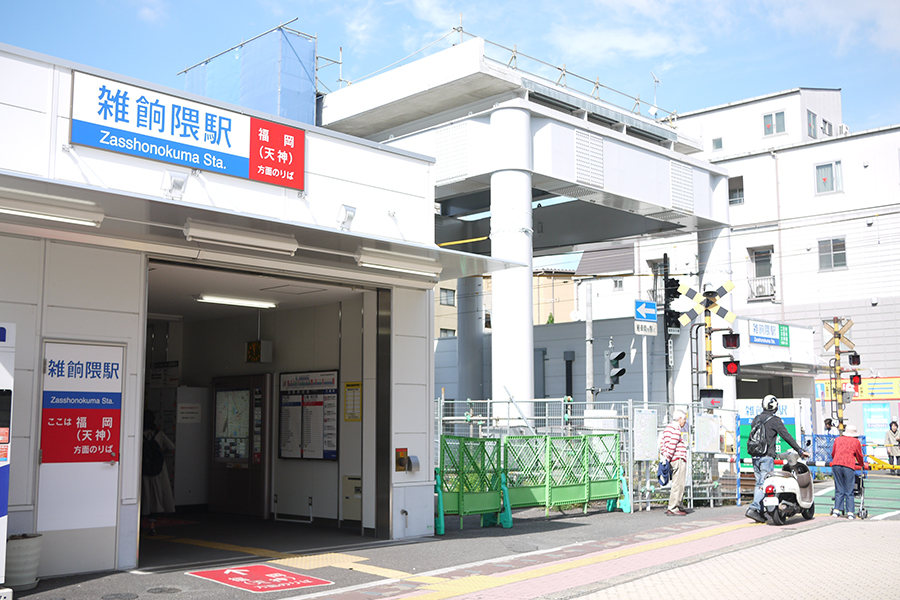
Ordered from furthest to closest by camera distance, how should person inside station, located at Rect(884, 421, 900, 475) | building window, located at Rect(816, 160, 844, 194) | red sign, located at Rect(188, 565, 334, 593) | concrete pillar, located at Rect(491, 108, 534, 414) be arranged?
building window, located at Rect(816, 160, 844, 194) → person inside station, located at Rect(884, 421, 900, 475) → concrete pillar, located at Rect(491, 108, 534, 414) → red sign, located at Rect(188, 565, 334, 593)

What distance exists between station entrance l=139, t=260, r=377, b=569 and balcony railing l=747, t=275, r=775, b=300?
97.3 ft

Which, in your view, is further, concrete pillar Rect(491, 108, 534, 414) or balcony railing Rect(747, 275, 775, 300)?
balcony railing Rect(747, 275, 775, 300)

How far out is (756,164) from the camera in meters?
40.3

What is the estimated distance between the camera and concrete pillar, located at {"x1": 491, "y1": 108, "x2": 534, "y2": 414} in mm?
21891

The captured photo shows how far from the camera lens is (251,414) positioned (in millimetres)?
15305

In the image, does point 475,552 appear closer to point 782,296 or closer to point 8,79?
point 8,79

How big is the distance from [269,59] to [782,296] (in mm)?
24995

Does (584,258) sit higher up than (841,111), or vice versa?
(841,111)

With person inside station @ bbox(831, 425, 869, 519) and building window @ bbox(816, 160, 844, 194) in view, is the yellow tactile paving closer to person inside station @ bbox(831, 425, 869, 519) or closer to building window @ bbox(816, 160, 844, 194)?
person inside station @ bbox(831, 425, 869, 519)

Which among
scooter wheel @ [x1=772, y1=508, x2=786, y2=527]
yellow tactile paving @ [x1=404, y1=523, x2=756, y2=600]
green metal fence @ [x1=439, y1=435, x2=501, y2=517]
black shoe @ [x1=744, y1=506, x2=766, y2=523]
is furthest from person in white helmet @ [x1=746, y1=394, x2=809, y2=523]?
green metal fence @ [x1=439, y1=435, x2=501, y2=517]

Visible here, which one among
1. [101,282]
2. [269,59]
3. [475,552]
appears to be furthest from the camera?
[269,59]

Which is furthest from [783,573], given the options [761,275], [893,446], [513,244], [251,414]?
[761,275]

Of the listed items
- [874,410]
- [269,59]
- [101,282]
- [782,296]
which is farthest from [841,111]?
[101,282]

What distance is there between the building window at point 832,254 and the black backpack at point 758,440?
2633 centimetres
